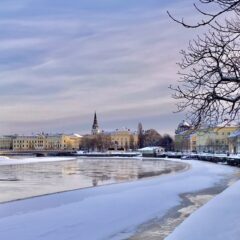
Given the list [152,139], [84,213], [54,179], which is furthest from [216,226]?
[152,139]

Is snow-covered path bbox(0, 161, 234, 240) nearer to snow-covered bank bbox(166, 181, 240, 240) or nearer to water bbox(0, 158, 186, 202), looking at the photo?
snow-covered bank bbox(166, 181, 240, 240)

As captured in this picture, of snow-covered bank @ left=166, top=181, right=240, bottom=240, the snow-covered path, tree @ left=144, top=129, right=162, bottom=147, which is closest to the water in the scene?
the snow-covered path

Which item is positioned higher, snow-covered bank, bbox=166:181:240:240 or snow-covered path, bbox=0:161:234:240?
snow-covered bank, bbox=166:181:240:240

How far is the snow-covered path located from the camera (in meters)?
16.1

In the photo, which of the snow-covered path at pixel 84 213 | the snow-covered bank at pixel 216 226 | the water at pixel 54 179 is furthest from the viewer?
the water at pixel 54 179

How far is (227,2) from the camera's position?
9.21 m

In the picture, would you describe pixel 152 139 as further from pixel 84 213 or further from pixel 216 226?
pixel 216 226

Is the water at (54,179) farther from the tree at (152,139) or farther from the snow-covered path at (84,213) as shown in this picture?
the tree at (152,139)

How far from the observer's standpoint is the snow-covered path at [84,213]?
52.7 ft

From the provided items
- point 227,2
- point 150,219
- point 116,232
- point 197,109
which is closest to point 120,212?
point 150,219

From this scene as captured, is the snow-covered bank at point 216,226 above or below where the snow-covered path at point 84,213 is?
above

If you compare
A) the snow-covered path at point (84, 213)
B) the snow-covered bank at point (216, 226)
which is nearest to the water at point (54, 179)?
the snow-covered path at point (84, 213)

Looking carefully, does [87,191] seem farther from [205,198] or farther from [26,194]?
[205,198]

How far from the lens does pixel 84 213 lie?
793 inches
